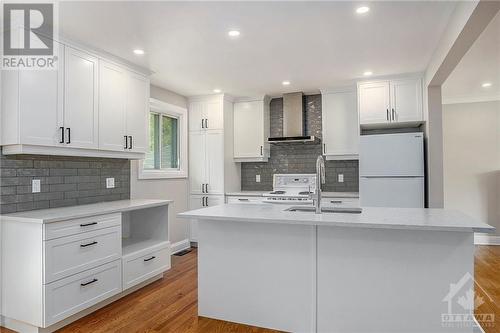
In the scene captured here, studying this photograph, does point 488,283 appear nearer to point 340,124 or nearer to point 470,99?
point 340,124

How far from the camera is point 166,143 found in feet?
16.0

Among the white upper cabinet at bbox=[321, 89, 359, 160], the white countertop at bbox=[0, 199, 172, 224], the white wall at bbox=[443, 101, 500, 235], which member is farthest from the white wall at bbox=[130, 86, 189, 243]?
the white wall at bbox=[443, 101, 500, 235]

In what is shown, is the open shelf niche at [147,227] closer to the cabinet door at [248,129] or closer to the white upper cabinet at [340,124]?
the cabinet door at [248,129]

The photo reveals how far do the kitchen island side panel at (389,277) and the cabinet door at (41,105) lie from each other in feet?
7.76

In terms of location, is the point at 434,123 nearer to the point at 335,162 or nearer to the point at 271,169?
the point at 335,162

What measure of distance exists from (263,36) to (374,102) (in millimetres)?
2096

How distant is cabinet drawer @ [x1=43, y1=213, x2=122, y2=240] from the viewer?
237cm

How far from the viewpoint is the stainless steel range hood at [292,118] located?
4.89 metres

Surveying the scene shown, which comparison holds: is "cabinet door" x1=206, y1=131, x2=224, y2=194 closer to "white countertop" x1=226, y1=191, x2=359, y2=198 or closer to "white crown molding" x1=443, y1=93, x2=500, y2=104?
"white countertop" x1=226, y1=191, x2=359, y2=198

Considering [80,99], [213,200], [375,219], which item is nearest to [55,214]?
[80,99]

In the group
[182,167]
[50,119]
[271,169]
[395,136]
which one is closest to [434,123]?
[395,136]

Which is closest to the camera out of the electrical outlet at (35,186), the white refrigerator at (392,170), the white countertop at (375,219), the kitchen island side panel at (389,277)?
the white countertop at (375,219)

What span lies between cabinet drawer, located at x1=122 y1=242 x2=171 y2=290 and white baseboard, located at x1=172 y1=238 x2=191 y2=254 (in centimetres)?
105

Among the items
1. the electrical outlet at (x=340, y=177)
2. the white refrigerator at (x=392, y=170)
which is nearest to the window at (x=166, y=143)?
the electrical outlet at (x=340, y=177)
